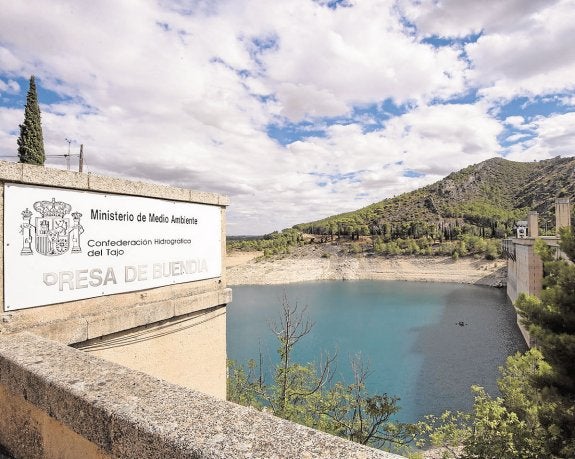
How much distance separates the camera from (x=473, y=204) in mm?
139750

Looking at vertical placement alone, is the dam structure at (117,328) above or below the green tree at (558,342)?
above

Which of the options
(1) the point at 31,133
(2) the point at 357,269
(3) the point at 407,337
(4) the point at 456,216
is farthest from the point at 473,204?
(1) the point at 31,133

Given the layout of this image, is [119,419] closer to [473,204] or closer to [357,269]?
[357,269]

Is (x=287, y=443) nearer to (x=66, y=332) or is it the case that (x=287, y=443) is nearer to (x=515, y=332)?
(x=66, y=332)

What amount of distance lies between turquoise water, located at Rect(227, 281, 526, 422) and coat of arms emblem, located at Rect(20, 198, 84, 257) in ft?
72.1

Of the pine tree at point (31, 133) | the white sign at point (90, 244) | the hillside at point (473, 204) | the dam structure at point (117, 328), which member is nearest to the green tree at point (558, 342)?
the dam structure at point (117, 328)

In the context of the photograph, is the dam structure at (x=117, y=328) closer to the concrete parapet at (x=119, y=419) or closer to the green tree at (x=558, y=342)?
the concrete parapet at (x=119, y=419)

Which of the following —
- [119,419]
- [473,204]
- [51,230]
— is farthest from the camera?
[473,204]

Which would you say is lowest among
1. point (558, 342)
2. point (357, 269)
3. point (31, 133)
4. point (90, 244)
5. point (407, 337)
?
point (407, 337)

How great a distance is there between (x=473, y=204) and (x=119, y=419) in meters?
154

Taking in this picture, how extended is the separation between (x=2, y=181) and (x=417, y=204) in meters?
162

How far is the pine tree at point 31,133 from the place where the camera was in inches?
914

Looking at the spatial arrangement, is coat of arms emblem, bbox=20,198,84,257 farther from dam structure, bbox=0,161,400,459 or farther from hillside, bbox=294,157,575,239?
hillside, bbox=294,157,575,239

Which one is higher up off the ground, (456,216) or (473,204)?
(473,204)
